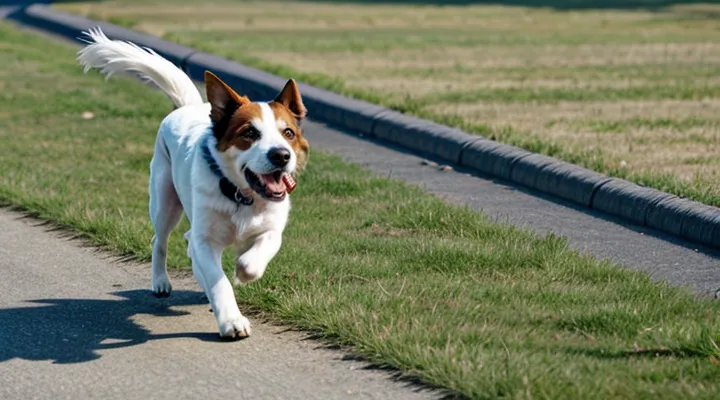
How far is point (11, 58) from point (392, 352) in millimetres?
12065

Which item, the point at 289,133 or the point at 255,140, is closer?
the point at 255,140

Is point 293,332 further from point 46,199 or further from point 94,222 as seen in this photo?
point 46,199

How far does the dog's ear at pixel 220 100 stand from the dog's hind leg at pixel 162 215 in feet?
2.61

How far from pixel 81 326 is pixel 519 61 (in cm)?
1000

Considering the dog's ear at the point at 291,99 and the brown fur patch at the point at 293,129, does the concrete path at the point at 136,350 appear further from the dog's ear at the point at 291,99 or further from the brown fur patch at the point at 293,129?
the dog's ear at the point at 291,99

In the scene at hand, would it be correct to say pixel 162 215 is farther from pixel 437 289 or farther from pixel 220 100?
pixel 437 289

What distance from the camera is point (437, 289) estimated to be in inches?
237

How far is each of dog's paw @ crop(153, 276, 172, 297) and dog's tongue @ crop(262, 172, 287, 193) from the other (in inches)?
40.4

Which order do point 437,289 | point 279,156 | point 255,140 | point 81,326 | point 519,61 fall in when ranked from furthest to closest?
1. point 519,61
2. point 437,289
3. point 81,326
4. point 255,140
5. point 279,156

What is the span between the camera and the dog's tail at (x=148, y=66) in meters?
6.77

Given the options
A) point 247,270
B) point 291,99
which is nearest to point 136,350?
point 247,270

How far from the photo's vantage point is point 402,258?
6.68 metres

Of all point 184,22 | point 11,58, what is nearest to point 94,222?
point 11,58

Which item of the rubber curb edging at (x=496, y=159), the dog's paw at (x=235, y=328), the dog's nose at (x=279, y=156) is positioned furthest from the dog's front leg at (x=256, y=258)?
the rubber curb edging at (x=496, y=159)
